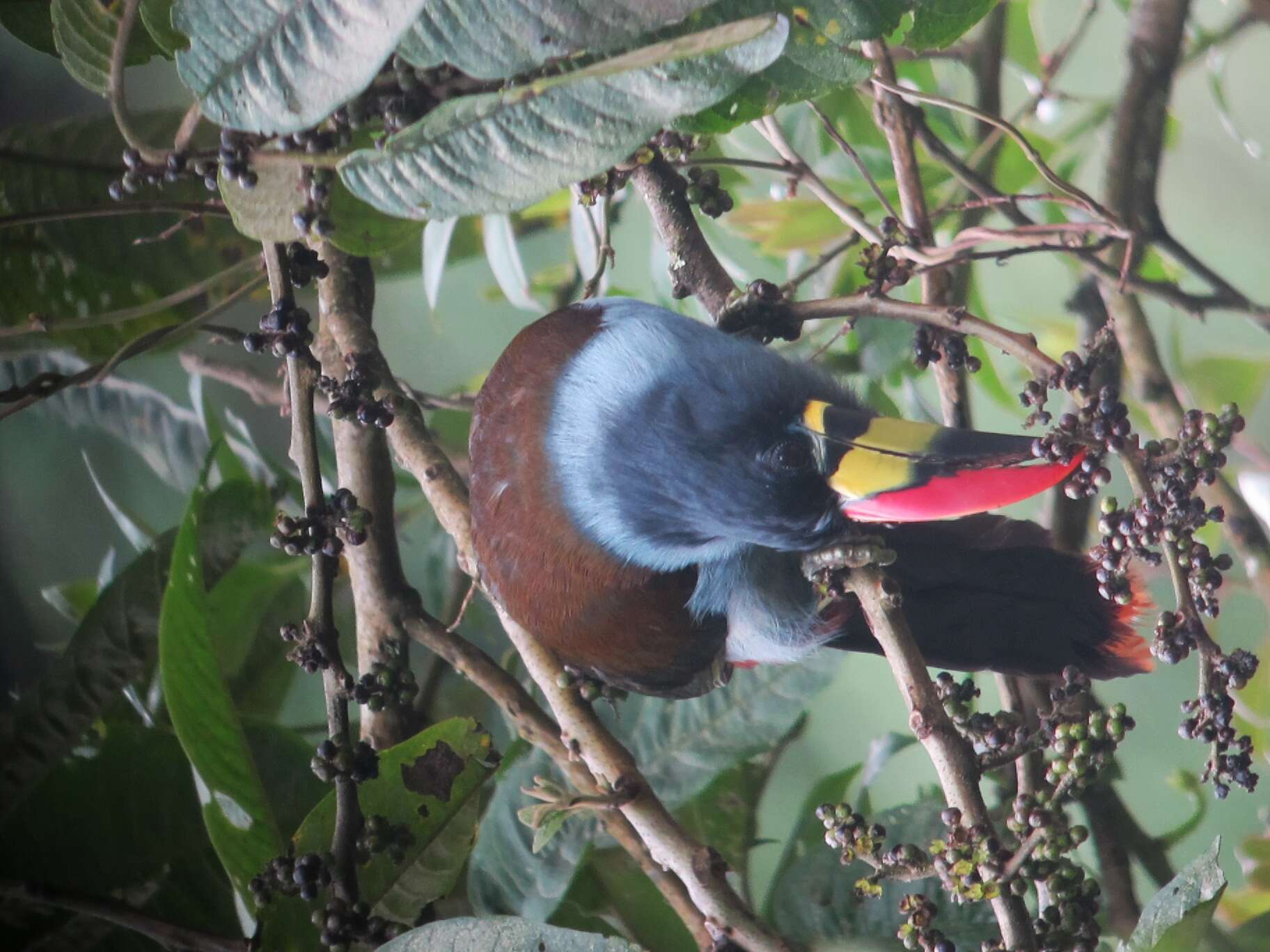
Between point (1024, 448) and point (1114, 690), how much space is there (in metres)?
0.14

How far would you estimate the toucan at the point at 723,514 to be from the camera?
0.56 metres

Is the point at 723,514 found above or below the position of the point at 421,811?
above

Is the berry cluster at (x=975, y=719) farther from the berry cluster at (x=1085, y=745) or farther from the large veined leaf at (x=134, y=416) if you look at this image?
the large veined leaf at (x=134, y=416)

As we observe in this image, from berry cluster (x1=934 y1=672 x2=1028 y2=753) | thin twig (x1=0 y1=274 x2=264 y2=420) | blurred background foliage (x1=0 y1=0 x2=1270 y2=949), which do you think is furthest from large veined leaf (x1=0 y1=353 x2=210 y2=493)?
berry cluster (x1=934 y1=672 x2=1028 y2=753)

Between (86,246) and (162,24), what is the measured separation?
28 cm

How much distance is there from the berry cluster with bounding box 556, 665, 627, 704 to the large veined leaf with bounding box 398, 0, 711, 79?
38 cm

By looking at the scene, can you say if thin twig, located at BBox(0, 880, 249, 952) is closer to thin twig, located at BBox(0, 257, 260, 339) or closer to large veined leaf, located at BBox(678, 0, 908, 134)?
thin twig, located at BBox(0, 257, 260, 339)

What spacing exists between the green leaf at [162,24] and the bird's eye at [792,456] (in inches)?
16.8

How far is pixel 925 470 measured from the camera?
0.55m

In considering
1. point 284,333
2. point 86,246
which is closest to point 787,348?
point 284,333

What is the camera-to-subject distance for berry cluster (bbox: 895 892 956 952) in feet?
1.76

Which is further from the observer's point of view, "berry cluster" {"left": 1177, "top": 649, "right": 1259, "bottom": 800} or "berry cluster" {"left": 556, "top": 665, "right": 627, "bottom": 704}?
"berry cluster" {"left": 556, "top": 665, "right": 627, "bottom": 704}

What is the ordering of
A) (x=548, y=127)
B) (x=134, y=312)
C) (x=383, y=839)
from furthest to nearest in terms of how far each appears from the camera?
(x=134, y=312), (x=383, y=839), (x=548, y=127)

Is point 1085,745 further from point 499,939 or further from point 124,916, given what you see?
point 124,916
